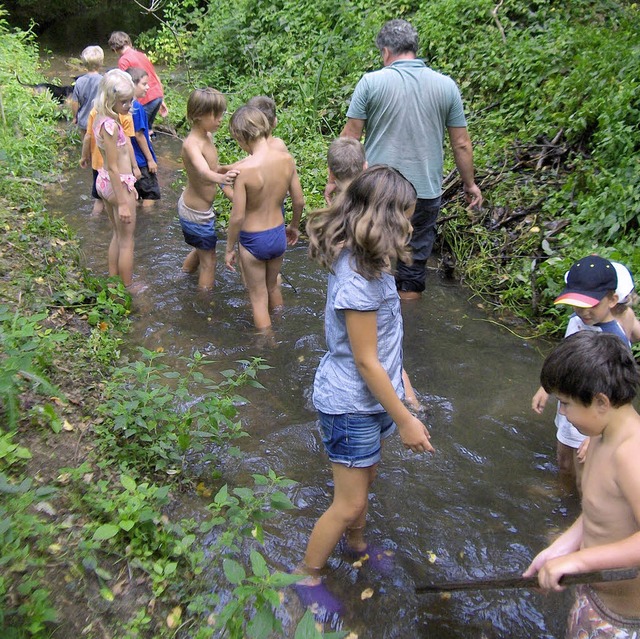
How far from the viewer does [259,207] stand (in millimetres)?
4938

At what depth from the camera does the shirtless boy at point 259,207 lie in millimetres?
4703

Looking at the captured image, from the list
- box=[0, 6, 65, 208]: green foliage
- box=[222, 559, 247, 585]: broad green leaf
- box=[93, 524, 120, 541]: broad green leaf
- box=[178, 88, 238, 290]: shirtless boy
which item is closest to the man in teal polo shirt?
box=[178, 88, 238, 290]: shirtless boy

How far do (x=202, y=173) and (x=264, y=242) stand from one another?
0.82m

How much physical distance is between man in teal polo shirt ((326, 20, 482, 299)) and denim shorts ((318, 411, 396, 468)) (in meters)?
2.43

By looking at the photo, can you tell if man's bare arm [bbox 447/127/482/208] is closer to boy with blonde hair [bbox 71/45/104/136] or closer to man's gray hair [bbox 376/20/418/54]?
man's gray hair [bbox 376/20/418/54]

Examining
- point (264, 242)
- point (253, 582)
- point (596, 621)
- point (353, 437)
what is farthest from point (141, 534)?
point (264, 242)

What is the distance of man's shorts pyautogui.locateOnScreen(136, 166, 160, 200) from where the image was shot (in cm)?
760

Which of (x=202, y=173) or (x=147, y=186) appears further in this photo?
(x=147, y=186)

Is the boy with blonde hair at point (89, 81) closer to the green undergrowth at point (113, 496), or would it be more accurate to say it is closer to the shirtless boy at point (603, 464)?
the green undergrowth at point (113, 496)

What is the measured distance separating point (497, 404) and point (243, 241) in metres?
2.21

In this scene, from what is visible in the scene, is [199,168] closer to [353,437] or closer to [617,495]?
[353,437]

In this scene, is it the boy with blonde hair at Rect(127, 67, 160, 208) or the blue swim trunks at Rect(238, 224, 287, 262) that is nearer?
the blue swim trunks at Rect(238, 224, 287, 262)

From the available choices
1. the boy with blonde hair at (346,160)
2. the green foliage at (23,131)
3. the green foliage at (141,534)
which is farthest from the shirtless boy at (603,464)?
the green foliage at (23,131)

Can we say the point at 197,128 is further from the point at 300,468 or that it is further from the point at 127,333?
the point at 300,468
